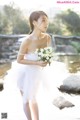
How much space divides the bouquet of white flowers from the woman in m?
0.04

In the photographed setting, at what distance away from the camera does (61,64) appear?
316 centimetres

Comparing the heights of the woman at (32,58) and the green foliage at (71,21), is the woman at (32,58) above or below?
below

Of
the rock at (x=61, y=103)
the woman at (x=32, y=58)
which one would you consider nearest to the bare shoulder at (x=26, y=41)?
the woman at (x=32, y=58)

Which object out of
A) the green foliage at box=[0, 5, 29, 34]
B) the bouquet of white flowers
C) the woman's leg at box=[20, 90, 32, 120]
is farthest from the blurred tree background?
the woman's leg at box=[20, 90, 32, 120]

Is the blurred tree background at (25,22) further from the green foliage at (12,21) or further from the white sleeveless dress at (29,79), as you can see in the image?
the white sleeveless dress at (29,79)

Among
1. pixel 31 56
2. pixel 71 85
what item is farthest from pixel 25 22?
pixel 71 85

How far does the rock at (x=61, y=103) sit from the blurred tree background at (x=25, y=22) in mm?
538

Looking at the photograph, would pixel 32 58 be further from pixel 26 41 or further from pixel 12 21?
pixel 12 21

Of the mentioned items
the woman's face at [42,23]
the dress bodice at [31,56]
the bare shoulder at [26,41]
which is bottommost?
the dress bodice at [31,56]

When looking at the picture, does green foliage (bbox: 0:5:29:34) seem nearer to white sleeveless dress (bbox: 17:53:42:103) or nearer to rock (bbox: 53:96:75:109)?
white sleeveless dress (bbox: 17:53:42:103)

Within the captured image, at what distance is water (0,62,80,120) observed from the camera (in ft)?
10.3

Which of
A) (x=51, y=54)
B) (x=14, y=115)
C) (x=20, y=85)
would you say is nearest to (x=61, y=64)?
(x=51, y=54)

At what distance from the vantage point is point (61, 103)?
10.4 feet

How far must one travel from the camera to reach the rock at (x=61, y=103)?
3164 millimetres
